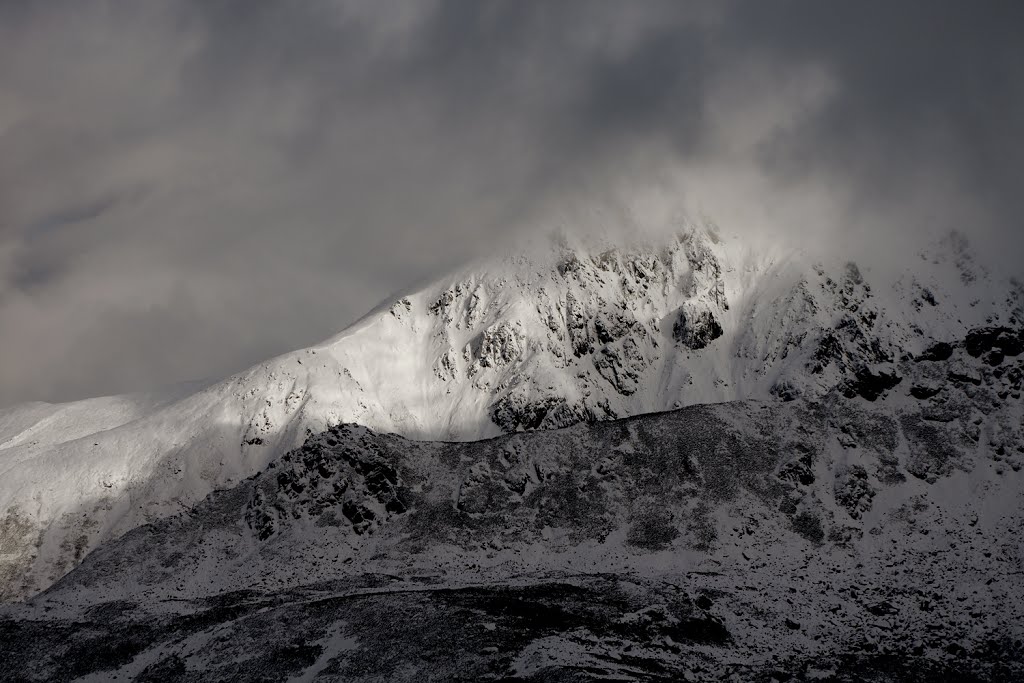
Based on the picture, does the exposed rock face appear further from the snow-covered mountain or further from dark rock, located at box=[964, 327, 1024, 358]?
dark rock, located at box=[964, 327, 1024, 358]

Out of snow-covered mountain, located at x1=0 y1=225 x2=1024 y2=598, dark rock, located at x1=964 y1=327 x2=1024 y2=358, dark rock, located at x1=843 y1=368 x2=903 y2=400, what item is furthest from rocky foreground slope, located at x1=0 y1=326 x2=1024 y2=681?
snow-covered mountain, located at x1=0 y1=225 x2=1024 y2=598

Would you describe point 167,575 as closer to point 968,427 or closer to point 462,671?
point 462,671

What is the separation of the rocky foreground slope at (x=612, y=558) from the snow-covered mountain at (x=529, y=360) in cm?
2121

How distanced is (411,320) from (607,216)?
135 feet

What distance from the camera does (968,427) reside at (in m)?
112

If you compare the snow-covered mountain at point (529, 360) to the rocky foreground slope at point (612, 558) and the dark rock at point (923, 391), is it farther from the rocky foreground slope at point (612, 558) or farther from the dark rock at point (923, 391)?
the rocky foreground slope at point (612, 558)

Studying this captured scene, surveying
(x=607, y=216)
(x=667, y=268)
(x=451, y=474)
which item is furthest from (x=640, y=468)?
(x=607, y=216)

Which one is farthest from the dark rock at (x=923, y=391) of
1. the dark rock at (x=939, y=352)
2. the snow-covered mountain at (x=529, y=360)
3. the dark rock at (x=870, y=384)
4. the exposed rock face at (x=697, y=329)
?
the exposed rock face at (x=697, y=329)

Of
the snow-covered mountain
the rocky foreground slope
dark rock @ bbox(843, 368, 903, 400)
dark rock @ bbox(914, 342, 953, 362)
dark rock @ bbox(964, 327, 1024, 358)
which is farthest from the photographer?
the snow-covered mountain

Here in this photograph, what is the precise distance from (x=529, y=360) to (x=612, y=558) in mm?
65249

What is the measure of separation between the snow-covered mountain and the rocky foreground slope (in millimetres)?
21212

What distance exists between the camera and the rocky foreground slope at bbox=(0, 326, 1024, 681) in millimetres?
75062

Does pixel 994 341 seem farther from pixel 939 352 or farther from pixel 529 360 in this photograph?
pixel 529 360

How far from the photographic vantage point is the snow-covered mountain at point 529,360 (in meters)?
141
